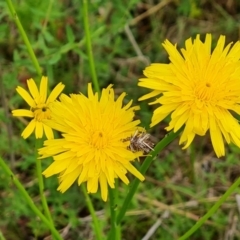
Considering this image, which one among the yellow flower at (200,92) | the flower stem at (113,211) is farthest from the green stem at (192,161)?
the yellow flower at (200,92)

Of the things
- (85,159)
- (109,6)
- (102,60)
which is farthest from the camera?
(109,6)

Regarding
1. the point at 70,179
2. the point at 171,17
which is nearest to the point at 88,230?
the point at 70,179

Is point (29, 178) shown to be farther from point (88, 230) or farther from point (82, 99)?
point (82, 99)

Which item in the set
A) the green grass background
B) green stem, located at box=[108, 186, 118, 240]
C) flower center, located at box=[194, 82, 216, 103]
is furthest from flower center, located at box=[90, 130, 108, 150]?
the green grass background

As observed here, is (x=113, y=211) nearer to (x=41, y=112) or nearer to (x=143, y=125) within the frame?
(x=41, y=112)

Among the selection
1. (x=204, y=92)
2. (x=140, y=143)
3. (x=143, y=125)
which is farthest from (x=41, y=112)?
(x=143, y=125)

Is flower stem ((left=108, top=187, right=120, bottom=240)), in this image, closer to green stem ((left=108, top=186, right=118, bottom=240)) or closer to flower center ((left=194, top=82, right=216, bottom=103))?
green stem ((left=108, top=186, right=118, bottom=240))
